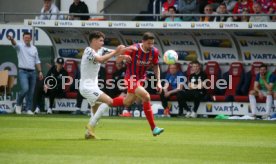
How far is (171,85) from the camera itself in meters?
27.4

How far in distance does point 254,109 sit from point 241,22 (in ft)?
8.99

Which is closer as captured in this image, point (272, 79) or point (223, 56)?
point (272, 79)

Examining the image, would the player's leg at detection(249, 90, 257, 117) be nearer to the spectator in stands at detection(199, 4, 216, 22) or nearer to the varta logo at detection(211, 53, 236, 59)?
the varta logo at detection(211, 53, 236, 59)

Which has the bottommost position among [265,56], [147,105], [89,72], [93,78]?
[147,105]

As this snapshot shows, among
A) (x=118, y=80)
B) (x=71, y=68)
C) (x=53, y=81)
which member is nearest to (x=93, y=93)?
(x=118, y=80)

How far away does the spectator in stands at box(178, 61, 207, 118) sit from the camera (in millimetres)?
26719

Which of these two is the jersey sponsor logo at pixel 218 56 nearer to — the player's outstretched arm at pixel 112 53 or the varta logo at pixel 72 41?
the varta logo at pixel 72 41

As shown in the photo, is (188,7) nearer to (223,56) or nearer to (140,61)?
(223,56)

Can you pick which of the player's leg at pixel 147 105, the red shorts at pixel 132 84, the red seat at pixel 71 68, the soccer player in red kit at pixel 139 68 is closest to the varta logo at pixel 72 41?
the red seat at pixel 71 68

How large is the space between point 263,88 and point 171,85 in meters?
3.03

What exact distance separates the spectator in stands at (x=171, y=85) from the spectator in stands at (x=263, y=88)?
2.38 metres

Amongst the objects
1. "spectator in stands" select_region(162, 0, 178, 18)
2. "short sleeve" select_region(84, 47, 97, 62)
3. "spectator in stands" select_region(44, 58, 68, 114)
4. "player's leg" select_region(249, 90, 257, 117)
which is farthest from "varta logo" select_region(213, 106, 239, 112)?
"short sleeve" select_region(84, 47, 97, 62)

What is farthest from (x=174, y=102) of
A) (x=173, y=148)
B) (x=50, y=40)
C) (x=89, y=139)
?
(x=173, y=148)

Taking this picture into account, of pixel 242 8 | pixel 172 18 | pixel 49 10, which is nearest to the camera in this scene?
pixel 242 8
